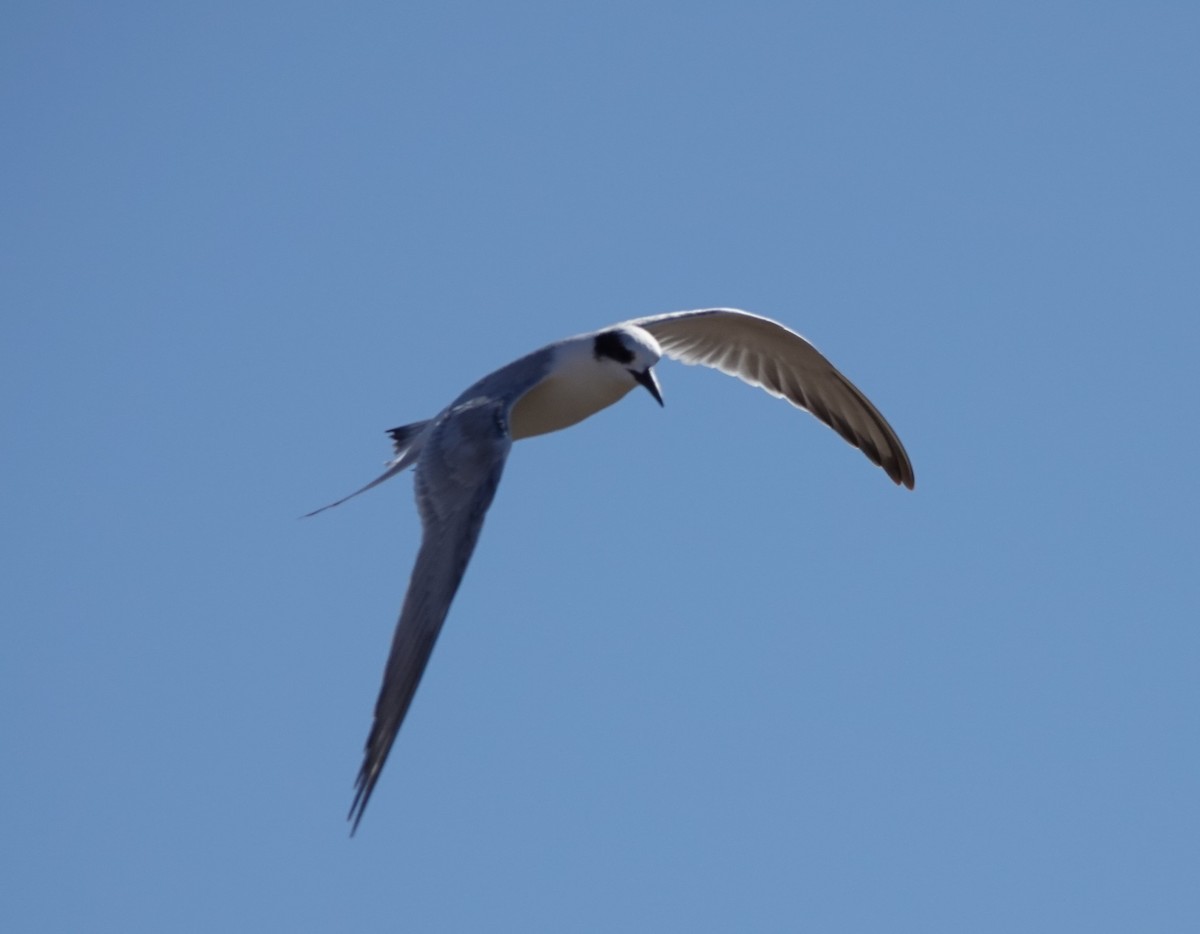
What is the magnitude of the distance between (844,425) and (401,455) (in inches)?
145

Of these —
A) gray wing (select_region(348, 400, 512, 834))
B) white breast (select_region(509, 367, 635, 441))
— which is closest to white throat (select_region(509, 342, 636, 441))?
white breast (select_region(509, 367, 635, 441))

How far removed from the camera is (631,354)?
38.9 ft

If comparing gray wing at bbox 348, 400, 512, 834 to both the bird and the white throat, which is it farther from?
the white throat

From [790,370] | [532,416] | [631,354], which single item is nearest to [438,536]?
[631,354]

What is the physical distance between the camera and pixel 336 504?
1153 centimetres

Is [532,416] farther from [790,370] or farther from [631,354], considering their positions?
[790,370]

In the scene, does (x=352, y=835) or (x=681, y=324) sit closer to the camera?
(x=352, y=835)

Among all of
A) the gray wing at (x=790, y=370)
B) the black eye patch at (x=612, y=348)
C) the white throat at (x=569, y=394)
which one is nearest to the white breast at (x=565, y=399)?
the white throat at (x=569, y=394)

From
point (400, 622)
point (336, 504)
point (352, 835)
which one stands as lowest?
point (352, 835)

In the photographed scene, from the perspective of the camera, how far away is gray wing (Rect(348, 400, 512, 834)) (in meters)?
8.89

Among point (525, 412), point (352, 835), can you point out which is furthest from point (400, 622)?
point (525, 412)

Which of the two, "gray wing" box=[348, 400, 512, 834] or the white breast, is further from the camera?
the white breast

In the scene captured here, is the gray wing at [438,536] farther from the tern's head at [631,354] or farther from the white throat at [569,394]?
the tern's head at [631,354]

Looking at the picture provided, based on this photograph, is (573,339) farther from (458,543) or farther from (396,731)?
(396,731)
